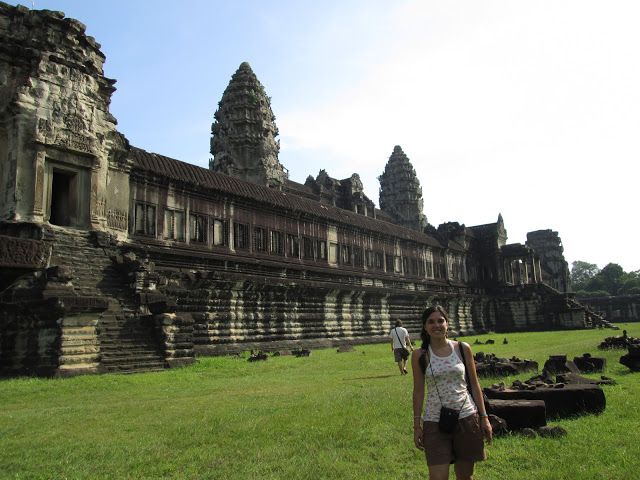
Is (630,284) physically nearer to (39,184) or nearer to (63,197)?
(63,197)

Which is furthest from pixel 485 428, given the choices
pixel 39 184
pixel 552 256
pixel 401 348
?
pixel 552 256

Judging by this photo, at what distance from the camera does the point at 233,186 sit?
26516 millimetres

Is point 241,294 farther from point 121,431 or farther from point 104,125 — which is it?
point 121,431

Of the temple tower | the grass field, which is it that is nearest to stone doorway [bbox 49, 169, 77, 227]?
the grass field

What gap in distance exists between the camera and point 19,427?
27.0 ft

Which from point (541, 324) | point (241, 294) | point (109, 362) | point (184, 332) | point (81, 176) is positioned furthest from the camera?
point (541, 324)

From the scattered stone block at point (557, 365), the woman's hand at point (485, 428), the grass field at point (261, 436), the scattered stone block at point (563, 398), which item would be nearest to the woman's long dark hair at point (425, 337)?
the woman's hand at point (485, 428)

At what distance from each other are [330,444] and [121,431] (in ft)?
10.5

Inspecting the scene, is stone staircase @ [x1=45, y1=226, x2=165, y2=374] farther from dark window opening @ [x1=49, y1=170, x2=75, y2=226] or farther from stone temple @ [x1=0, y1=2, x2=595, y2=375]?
dark window opening @ [x1=49, y1=170, x2=75, y2=226]

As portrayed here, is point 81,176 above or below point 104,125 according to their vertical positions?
below

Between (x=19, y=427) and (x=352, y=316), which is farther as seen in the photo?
(x=352, y=316)

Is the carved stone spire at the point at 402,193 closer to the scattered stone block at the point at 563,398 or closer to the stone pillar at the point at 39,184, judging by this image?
the stone pillar at the point at 39,184

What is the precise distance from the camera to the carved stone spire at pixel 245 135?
44.1m

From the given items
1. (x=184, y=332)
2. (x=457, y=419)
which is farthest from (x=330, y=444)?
(x=184, y=332)
